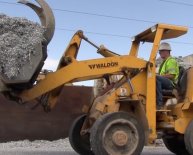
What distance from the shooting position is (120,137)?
876 cm

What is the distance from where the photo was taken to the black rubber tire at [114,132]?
8.52m

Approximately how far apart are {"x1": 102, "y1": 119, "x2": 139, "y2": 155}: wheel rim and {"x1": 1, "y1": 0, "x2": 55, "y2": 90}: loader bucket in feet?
5.25

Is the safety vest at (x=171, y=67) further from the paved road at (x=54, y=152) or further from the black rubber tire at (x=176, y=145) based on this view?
the paved road at (x=54, y=152)

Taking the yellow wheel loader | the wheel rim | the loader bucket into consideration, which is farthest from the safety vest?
the loader bucket

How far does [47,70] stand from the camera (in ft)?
30.9

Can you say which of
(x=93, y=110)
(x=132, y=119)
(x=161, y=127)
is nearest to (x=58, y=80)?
(x=93, y=110)

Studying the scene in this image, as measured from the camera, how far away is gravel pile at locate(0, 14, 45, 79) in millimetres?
8547

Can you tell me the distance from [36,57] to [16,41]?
446 mm

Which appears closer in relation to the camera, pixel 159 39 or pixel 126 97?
pixel 126 97

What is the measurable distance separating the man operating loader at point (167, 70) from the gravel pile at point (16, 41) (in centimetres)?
261

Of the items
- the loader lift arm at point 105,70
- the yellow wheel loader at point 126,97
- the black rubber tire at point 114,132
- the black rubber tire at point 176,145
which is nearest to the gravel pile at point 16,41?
the yellow wheel loader at point 126,97

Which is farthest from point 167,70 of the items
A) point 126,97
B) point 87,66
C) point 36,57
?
point 36,57

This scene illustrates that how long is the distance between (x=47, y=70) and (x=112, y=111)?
1.45 m

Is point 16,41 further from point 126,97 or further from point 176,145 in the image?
point 176,145
